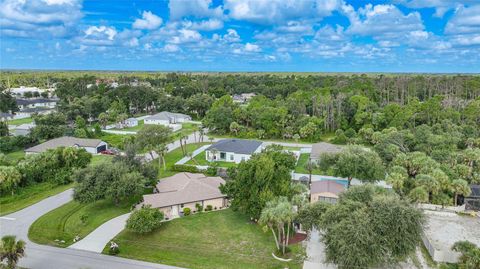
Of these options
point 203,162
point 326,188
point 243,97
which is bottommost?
point 203,162

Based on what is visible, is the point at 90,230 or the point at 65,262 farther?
the point at 90,230

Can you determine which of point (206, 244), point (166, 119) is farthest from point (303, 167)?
point (166, 119)

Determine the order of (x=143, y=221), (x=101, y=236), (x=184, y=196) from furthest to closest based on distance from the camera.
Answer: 1. (x=184, y=196)
2. (x=101, y=236)
3. (x=143, y=221)

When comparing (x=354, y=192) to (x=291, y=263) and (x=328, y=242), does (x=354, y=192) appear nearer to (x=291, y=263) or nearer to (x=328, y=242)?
(x=328, y=242)

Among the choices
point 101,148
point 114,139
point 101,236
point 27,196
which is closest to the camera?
point 101,236

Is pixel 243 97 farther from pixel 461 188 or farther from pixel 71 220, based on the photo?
pixel 71 220

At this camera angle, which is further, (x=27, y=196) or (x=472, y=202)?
(x=27, y=196)

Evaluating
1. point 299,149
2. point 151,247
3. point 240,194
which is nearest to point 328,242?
point 240,194
